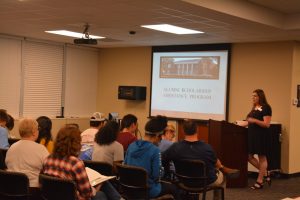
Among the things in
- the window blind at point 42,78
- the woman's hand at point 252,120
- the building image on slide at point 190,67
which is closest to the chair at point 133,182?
the woman's hand at point 252,120

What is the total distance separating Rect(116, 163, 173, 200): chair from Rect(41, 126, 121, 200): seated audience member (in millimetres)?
558

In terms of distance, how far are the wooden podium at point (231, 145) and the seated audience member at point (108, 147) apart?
8.94 ft

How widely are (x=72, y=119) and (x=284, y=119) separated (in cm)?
478

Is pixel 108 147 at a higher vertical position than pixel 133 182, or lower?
higher

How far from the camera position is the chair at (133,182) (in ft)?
13.3

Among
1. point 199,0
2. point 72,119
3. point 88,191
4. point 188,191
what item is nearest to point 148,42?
point 72,119

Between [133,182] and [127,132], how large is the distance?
1.20 meters

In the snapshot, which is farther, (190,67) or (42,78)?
(42,78)

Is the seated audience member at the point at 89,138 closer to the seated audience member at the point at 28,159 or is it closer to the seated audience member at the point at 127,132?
the seated audience member at the point at 127,132

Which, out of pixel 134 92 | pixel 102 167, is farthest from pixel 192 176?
pixel 134 92

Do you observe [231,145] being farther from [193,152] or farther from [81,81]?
[81,81]

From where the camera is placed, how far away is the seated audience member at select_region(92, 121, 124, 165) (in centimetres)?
466

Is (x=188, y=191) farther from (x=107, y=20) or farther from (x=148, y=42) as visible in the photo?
(x=148, y=42)

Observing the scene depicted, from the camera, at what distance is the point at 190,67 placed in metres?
9.63
